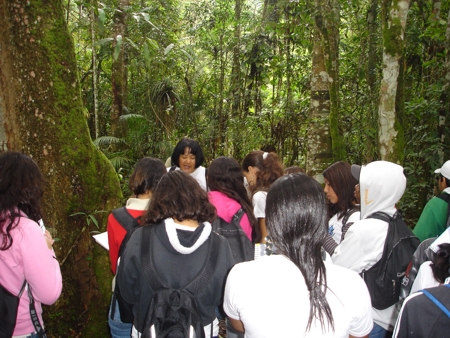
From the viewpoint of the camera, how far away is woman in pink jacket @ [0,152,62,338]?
199 cm

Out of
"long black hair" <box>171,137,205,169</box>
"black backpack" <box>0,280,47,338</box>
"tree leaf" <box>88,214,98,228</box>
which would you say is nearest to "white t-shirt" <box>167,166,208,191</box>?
"long black hair" <box>171,137,205,169</box>

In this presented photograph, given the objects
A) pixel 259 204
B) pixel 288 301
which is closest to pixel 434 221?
pixel 259 204

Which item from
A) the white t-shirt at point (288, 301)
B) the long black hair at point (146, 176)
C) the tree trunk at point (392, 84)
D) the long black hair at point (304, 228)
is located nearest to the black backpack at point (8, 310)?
A: the long black hair at point (146, 176)

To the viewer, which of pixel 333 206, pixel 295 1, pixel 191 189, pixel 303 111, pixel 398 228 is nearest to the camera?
pixel 191 189

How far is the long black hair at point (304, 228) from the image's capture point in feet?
5.11

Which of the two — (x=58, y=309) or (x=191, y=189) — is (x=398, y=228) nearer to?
(x=191, y=189)

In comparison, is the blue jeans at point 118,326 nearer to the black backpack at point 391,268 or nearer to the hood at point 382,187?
the black backpack at point 391,268

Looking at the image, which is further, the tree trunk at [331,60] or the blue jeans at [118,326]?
the tree trunk at [331,60]

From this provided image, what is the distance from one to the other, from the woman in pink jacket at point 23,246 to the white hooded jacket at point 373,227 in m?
1.72

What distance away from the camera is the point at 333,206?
3328 mm

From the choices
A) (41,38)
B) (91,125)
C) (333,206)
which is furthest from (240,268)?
(91,125)

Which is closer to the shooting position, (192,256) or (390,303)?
(192,256)

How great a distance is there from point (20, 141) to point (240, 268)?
2.67 m

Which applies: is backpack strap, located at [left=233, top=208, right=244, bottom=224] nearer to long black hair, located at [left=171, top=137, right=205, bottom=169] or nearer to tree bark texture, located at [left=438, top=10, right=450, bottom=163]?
long black hair, located at [left=171, top=137, right=205, bottom=169]
